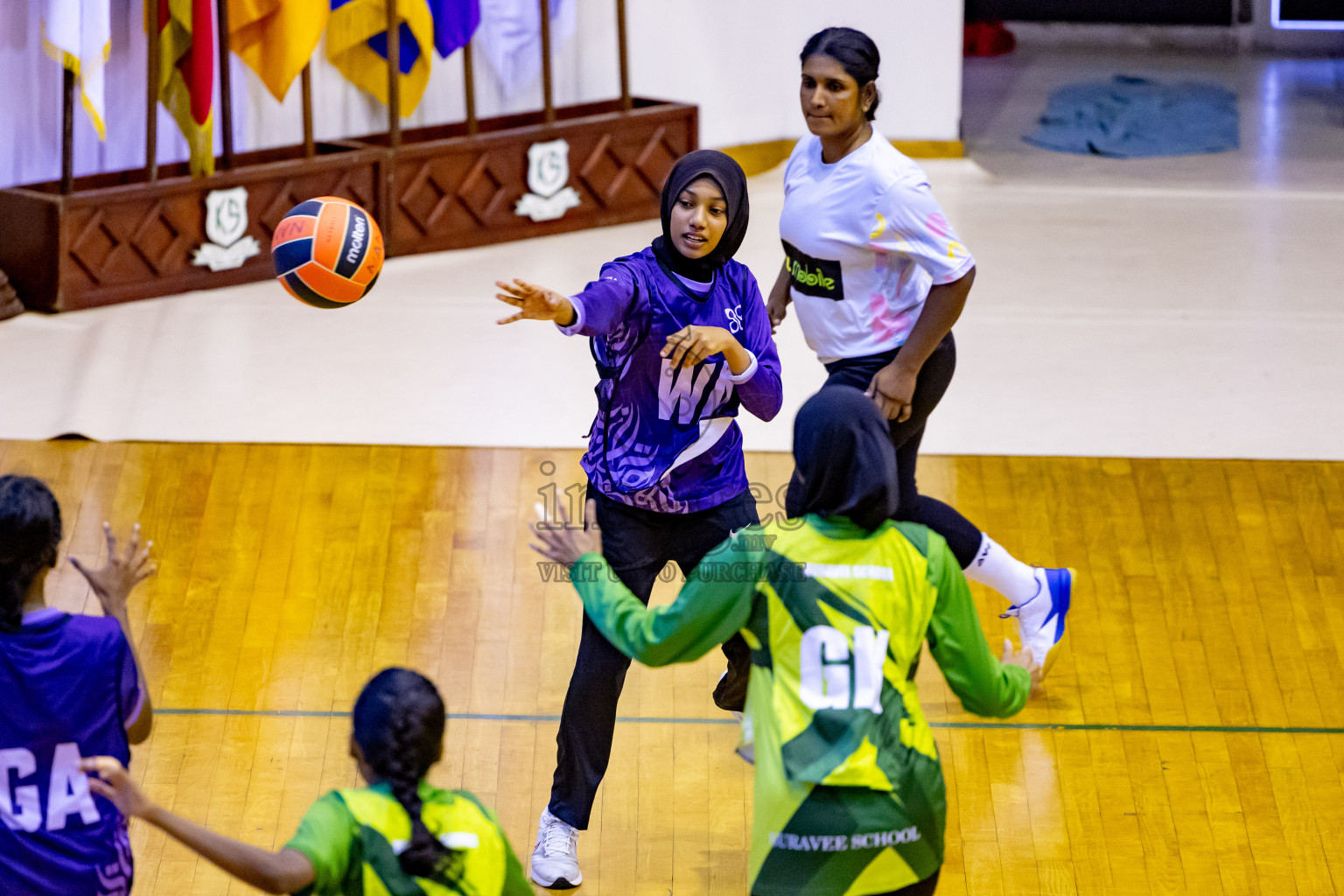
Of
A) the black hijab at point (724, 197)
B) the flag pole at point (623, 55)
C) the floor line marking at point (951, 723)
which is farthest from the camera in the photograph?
the flag pole at point (623, 55)

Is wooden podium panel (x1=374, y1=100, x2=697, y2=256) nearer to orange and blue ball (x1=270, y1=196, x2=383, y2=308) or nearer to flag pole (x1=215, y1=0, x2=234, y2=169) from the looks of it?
flag pole (x1=215, y1=0, x2=234, y2=169)

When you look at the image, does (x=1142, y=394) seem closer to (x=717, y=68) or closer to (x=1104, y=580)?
(x=1104, y=580)

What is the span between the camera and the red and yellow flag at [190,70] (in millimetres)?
6098

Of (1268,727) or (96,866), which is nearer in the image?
(96,866)

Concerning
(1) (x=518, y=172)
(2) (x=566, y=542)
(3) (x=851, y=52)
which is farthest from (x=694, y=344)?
(1) (x=518, y=172)

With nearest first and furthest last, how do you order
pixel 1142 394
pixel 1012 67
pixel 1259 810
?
1. pixel 1259 810
2. pixel 1142 394
3. pixel 1012 67

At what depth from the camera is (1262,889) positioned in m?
3.08

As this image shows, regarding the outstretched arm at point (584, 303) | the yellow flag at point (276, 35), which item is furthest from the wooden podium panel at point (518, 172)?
the outstretched arm at point (584, 303)

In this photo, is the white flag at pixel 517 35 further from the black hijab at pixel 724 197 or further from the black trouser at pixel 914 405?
the black hijab at pixel 724 197

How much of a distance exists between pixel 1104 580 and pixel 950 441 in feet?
3.11

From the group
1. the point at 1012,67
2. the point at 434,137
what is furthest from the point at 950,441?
the point at 1012,67

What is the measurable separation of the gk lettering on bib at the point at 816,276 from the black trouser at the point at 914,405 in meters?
0.14

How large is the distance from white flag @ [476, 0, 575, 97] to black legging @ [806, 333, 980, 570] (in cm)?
451

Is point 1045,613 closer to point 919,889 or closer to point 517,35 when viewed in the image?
point 919,889
